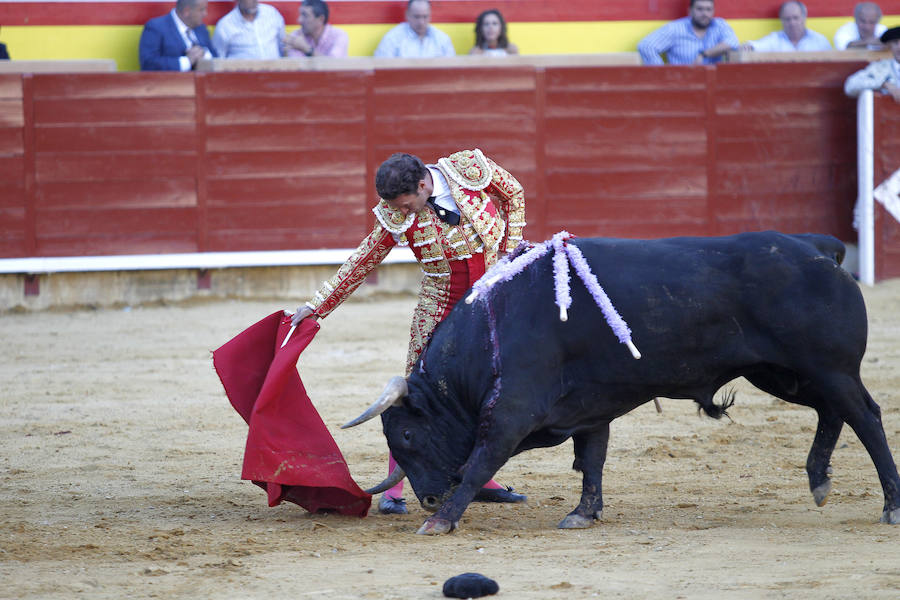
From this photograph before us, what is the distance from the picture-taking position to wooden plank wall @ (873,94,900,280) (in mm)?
8398

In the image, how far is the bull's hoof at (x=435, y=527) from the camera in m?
3.47

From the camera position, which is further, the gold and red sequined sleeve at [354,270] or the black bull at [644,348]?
the gold and red sequined sleeve at [354,270]

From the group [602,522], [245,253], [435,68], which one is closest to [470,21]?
[435,68]

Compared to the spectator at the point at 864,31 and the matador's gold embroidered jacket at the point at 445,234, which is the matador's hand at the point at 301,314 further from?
the spectator at the point at 864,31

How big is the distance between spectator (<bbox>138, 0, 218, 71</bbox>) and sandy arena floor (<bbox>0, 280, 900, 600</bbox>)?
7.65 ft

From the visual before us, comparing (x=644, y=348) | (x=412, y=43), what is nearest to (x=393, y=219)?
(x=644, y=348)

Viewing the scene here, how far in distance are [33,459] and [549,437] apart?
80.2 inches

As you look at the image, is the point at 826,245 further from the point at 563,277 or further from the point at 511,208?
the point at 511,208

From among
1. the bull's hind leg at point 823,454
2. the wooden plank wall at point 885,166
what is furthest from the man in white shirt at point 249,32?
the bull's hind leg at point 823,454

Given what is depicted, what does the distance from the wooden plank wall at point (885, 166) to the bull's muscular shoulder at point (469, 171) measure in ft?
18.0

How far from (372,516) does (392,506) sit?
0.24 feet

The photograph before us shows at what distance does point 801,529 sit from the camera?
343 cm

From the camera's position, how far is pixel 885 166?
8438 mm

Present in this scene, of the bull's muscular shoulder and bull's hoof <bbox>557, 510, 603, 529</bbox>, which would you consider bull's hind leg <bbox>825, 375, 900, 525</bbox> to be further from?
the bull's muscular shoulder
